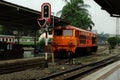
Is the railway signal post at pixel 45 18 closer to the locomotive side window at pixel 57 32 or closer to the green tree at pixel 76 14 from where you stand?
the locomotive side window at pixel 57 32

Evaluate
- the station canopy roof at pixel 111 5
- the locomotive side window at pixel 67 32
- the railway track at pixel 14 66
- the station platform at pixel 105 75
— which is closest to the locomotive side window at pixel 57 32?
the locomotive side window at pixel 67 32

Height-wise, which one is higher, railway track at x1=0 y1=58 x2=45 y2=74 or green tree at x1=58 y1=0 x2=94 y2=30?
green tree at x1=58 y1=0 x2=94 y2=30

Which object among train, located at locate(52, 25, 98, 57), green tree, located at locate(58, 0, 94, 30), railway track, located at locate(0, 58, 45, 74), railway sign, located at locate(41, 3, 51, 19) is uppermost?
green tree, located at locate(58, 0, 94, 30)

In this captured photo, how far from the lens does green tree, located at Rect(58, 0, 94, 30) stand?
73938 millimetres

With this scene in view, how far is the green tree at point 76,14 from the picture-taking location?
2911 inches

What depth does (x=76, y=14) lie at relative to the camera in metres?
74.7

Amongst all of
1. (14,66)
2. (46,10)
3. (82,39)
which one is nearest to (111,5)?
(46,10)

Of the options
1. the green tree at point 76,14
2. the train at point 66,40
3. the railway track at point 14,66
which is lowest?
the railway track at point 14,66

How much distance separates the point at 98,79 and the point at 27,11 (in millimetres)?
10966

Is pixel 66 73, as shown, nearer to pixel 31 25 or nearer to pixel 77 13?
pixel 31 25

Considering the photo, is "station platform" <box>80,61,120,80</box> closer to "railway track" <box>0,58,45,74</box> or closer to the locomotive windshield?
"railway track" <box>0,58,45,74</box>

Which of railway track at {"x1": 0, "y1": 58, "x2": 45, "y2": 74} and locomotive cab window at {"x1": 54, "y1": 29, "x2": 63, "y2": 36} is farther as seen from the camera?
locomotive cab window at {"x1": 54, "y1": 29, "x2": 63, "y2": 36}

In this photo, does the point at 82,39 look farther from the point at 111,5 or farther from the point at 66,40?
the point at 111,5

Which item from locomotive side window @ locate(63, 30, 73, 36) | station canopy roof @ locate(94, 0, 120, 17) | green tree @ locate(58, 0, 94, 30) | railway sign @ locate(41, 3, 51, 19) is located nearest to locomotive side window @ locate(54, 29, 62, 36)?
locomotive side window @ locate(63, 30, 73, 36)
